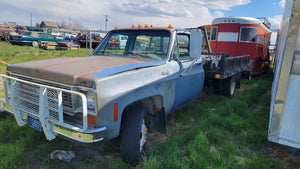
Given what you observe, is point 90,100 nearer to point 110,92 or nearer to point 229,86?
point 110,92

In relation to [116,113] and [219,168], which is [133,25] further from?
[219,168]

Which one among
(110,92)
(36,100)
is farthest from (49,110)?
(110,92)

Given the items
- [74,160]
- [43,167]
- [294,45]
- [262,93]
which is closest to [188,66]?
[294,45]

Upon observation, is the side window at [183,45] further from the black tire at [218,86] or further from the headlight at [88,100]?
the black tire at [218,86]

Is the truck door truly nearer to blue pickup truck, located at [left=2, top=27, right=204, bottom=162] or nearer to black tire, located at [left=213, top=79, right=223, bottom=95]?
blue pickup truck, located at [left=2, top=27, right=204, bottom=162]

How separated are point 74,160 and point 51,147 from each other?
0.50m

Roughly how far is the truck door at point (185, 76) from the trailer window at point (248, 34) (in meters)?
6.34

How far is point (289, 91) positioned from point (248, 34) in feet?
25.8

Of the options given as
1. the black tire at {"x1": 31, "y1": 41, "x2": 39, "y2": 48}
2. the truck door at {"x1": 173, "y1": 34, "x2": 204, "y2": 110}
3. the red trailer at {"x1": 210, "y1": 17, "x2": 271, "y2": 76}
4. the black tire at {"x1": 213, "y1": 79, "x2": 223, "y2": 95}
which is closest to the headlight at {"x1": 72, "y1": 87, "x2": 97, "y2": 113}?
the truck door at {"x1": 173, "y1": 34, "x2": 204, "y2": 110}

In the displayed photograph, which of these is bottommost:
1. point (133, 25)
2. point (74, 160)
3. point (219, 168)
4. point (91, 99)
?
point (74, 160)

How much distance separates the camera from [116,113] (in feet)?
8.20

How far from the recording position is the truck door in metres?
3.82

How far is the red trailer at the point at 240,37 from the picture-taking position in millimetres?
9617

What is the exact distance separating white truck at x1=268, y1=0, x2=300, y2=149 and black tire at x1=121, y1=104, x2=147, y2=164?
179 cm
